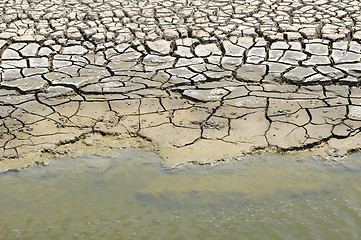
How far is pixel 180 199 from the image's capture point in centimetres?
377

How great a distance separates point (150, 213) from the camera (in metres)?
3.61

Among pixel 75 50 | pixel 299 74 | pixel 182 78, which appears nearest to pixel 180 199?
pixel 182 78

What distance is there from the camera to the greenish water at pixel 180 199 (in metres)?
3.43

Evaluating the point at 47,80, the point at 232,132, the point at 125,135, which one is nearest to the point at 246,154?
the point at 232,132

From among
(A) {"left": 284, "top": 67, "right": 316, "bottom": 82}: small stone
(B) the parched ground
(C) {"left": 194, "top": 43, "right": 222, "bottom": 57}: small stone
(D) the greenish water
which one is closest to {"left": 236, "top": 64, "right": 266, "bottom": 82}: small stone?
(B) the parched ground

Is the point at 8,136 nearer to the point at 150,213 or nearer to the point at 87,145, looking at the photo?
the point at 87,145

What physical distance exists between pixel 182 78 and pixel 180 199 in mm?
2096

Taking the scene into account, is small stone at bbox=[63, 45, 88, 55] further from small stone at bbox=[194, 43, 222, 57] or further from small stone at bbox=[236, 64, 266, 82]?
small stone at bbox=[236, 64, 266, 82]

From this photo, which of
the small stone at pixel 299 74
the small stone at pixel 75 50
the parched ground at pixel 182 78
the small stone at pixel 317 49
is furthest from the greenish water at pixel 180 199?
the small stone at pixel 75 50

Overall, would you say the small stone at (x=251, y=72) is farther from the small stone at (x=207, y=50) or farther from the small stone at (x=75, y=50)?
the small stone at (x=75, y=50)

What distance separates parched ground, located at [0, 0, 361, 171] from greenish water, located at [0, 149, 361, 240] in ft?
0.70

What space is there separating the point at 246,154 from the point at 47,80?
2.40 metres

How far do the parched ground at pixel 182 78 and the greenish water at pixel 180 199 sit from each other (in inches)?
8.3

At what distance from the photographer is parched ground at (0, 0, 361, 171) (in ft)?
15.0
